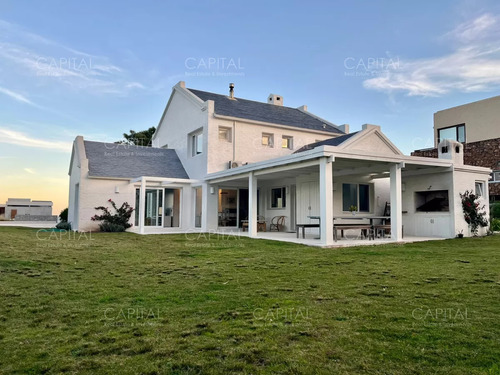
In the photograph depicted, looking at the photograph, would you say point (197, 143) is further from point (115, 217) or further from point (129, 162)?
point (115, 217)

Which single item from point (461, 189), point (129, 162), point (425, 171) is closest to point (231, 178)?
point (129, 162)

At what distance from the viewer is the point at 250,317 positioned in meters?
4.09

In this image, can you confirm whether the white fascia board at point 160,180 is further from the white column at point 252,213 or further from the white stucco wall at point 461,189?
the white stucco wall at point 461,189

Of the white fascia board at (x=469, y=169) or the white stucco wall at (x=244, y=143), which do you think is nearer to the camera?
the white fascia board at (x=469, y=169)

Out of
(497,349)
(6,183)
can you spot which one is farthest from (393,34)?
(6,183)

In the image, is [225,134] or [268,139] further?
[268,139]

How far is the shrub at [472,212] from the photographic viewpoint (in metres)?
14.5

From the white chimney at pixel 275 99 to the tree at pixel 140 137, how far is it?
645 inches

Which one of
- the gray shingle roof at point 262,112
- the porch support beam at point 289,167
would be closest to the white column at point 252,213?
the porch support beam at point 289,167

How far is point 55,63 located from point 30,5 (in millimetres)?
2170

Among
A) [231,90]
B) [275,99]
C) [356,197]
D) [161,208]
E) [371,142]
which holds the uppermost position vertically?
[275,99]

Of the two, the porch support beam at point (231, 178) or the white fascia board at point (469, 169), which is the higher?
the white fascia board at point (469, 169)

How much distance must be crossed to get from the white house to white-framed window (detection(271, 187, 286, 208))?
2.1 inches

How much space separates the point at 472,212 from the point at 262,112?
1241 cm
